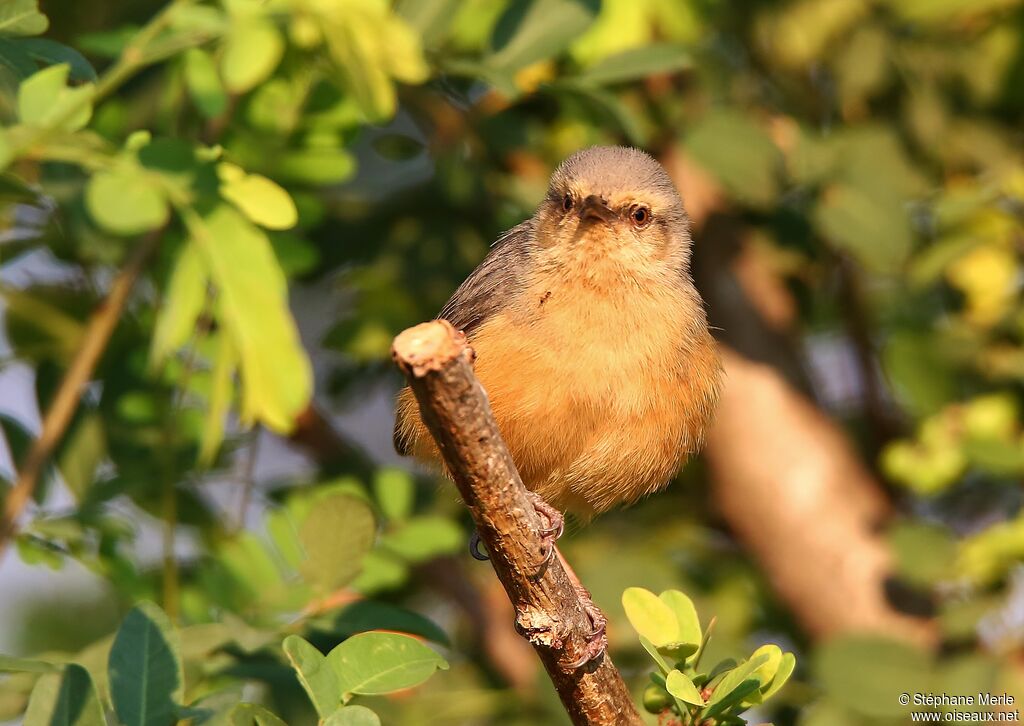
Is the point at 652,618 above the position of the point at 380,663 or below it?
above

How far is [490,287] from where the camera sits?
397cm

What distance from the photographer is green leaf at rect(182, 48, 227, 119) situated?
3172 millimetres

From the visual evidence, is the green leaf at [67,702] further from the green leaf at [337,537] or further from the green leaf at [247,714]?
the green leaf at [337,537]

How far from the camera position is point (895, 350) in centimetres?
462

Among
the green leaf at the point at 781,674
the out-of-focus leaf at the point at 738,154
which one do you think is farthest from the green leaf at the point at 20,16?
the out-of-focus leaf at the point at 738,154

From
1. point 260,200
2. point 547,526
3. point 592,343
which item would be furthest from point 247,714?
point 592,343

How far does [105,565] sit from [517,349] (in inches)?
57.9

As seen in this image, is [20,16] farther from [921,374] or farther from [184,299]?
[921,374]

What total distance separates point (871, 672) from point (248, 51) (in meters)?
2.84

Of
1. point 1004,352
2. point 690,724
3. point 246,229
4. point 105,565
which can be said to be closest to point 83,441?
point 105,565

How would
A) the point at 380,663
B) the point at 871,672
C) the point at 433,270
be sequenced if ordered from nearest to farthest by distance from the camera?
the point at 380,663 → the point at 871,672 → the point at 433,270

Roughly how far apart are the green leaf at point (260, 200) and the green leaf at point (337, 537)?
0.70 meters

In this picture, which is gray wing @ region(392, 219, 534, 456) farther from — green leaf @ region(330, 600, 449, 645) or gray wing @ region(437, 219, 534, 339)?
green leaf @ region(330, 600, 449, 645)

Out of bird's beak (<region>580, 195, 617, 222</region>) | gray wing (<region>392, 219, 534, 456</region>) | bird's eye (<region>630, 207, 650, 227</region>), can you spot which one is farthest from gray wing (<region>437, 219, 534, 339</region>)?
bird's eye (<region>630, 207, 650, 227</region>)
